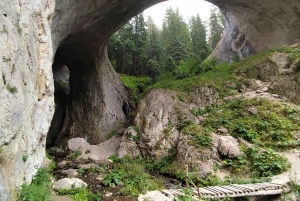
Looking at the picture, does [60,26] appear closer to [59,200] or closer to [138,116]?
[138,116]

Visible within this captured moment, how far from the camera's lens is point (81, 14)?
38.3 ft

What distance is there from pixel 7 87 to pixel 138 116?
9745 mm

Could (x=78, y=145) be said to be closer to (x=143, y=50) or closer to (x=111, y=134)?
(x=111, y=134)

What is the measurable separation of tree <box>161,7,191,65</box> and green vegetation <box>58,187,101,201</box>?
22838 mm

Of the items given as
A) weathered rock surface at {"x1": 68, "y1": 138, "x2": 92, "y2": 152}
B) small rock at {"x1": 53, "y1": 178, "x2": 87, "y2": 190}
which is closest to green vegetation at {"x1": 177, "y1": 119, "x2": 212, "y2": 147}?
small rock at {"x1": 53, "y1": 178, "x2": 87, "y2": 190}

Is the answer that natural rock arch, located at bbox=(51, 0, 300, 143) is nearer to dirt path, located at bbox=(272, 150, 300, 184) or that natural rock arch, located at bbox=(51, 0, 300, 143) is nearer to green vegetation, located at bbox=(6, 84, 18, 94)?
green vegetation, located at bbox=(6, 84, 18, 94)

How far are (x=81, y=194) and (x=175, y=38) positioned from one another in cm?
2650

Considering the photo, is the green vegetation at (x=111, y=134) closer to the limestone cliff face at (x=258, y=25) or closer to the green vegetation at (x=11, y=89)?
the green vegetation at (x=11, y=89)

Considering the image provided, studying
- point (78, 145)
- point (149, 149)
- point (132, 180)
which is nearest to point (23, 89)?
point (132, 180)

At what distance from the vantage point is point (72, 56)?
17.3m

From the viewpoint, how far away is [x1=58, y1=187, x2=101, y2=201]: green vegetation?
6717 millimetres

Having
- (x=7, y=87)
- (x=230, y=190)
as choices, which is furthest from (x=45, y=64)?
(x=230, y=190)

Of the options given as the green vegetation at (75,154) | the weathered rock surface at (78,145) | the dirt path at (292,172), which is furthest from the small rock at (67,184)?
the dirt path at (292,172)

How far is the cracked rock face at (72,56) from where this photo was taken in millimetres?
4668
